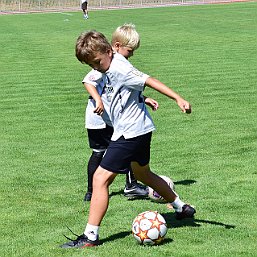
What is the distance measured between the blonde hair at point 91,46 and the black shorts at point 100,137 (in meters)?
1.76

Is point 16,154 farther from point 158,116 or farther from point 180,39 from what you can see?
point 180,39

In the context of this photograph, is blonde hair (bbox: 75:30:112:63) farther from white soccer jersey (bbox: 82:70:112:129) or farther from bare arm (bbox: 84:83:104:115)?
white soccer jersey (bbox: 82:70:112:129)

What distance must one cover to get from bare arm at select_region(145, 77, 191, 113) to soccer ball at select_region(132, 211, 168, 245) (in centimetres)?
111

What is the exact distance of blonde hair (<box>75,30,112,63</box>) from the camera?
19.4 ft

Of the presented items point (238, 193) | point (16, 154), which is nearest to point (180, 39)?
point (16, 154)

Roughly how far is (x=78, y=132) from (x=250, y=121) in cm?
292

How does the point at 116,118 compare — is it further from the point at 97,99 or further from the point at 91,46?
the point at 97,99

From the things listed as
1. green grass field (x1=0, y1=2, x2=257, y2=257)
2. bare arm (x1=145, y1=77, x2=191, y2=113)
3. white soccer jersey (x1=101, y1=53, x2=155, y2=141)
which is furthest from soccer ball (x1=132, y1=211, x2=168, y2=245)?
bare arm (x1=145, y1=77, x2=191, y2=113)

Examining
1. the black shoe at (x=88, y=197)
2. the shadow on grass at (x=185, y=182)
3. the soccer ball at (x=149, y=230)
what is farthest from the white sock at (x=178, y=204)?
the shadow on grass at (x=185, y=182)

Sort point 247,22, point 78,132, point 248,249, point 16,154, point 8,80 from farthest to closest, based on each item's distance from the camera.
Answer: point 247,22
point 8,80
point 78,132
point 16,154
point 248,249

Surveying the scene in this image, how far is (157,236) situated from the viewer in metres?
6.05

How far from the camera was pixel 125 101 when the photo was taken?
6.09 m

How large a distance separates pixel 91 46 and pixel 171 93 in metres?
0.80

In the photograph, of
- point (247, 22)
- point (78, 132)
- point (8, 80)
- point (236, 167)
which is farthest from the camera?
point (247, 22)
